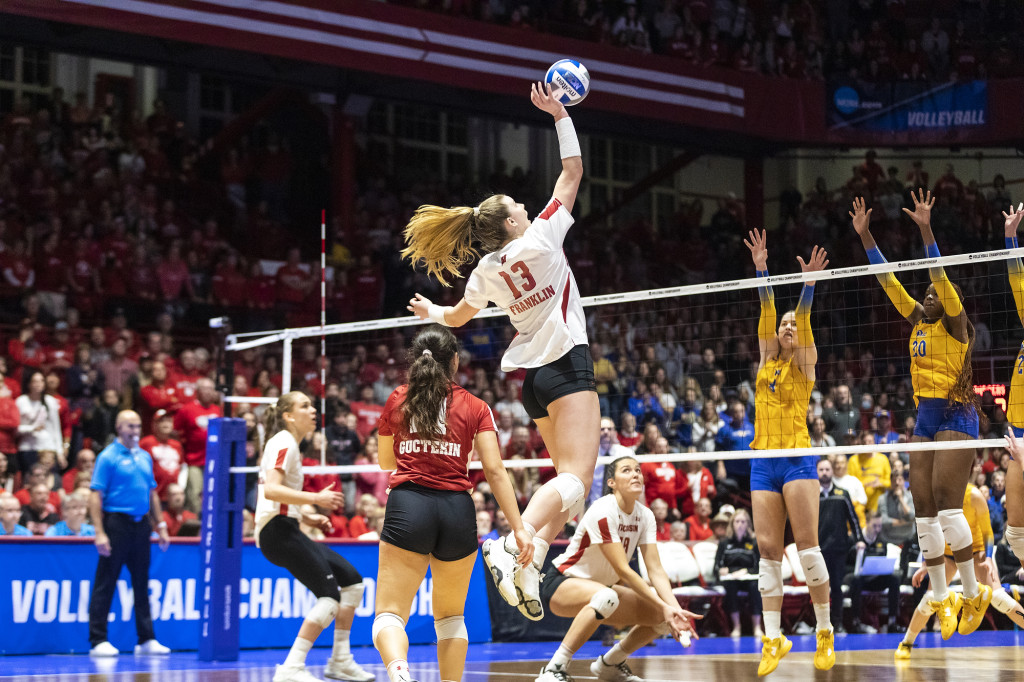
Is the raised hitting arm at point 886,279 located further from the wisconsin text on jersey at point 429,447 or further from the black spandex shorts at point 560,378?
the wisconsin text on jersey at point 429,447

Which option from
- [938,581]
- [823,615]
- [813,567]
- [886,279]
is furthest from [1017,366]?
[823,615]

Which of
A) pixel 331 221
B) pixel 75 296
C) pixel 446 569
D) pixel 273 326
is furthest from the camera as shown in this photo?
pixel 331 221

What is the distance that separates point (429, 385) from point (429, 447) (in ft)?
0.91

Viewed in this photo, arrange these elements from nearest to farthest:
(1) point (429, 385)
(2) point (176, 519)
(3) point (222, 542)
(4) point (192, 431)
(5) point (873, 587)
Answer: (1) point (429, 385) → (3) point (222, 542) → (2) point (176, 519) → (4) point (192, 431) → (5) point (873, 587)

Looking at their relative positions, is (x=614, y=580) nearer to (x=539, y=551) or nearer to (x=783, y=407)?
(x=783, y=407)

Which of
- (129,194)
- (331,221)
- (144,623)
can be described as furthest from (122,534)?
(331,221)

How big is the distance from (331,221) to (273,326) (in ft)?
9.41

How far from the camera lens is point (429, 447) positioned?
17.5 feet

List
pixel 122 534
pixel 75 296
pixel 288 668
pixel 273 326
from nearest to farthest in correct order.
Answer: pixel 288 668, pixel 122 534, pixel 75 296, pixel 273 326

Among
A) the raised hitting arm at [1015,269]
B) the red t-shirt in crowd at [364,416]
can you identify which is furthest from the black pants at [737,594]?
the raised hitting arm at [1015,269]

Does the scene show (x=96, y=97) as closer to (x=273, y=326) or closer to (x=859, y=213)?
(x=273, y=326)

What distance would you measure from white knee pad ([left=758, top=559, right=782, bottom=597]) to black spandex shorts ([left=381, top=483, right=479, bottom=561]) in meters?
3.06

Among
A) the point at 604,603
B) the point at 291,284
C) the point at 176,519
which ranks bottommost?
the point at 604,603

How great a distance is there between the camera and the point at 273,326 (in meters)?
16.4
